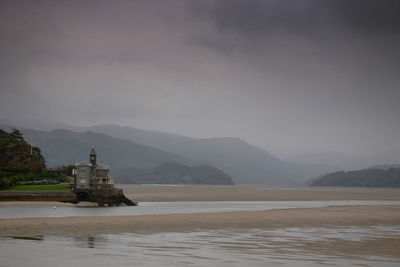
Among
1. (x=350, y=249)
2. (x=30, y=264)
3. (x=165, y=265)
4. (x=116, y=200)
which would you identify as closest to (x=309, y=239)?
(x=350, y=249)

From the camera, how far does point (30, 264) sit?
26.1 meters

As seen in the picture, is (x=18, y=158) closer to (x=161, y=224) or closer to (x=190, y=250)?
(x=161, y=224)

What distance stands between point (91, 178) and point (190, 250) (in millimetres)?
64694

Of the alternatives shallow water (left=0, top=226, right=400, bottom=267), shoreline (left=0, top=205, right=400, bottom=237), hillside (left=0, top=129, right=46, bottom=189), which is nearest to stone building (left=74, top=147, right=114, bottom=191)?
hillside (left=0, top=129, right=46, bottom=189)

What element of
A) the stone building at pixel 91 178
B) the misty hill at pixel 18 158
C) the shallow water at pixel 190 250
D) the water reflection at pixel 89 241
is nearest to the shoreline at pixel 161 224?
the water reflection at pixel 89 241

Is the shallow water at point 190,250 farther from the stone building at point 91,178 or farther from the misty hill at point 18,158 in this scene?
the misty hill at point 18,158

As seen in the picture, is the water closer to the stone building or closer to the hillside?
the stone building

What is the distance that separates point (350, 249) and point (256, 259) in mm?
8393

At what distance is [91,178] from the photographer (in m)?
93.1

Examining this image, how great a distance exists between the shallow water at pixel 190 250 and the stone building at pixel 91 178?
54.5 meters

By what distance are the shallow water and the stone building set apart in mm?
54454

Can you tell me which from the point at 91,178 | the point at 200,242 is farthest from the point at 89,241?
the point at 91,178

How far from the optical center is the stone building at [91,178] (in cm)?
9225

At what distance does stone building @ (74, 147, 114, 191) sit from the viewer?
303 feet
